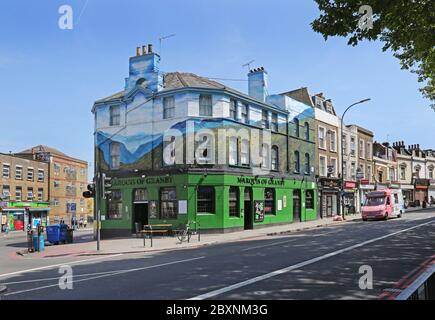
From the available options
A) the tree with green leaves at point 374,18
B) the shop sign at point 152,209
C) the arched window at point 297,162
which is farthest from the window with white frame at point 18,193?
the tree with green leaves at point 374,18

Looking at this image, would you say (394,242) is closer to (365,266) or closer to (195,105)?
(365,266)

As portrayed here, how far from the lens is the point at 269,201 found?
3316cm

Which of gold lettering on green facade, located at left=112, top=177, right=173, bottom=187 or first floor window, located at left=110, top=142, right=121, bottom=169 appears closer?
gold lettering on green facade, located at left=112, top=177, right=173, bottom=187

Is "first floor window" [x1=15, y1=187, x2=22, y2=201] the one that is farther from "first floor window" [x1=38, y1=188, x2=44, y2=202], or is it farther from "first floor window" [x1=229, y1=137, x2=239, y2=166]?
"first floor window" [x1=229, y1=137, x2=239, y2=166]

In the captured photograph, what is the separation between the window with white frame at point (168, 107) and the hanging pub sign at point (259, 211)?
884 cm

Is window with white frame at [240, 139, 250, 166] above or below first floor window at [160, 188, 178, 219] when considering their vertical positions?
above

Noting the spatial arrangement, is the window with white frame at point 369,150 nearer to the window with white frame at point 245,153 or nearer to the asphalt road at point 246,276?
the window with white frame at point 245,153

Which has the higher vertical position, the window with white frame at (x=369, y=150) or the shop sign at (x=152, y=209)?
the window with white frame at (x=369, y=150)

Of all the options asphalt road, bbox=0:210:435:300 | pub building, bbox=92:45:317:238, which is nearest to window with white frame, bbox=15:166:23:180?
pub building, bbox=92:45:317:238

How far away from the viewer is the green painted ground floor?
27688mm

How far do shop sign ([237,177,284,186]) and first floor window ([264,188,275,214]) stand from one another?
22.5 inches

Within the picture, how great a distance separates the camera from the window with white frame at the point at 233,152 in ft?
95.9

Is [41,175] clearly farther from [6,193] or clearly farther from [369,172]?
[369,172]

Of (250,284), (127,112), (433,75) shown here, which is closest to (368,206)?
(433,75)
